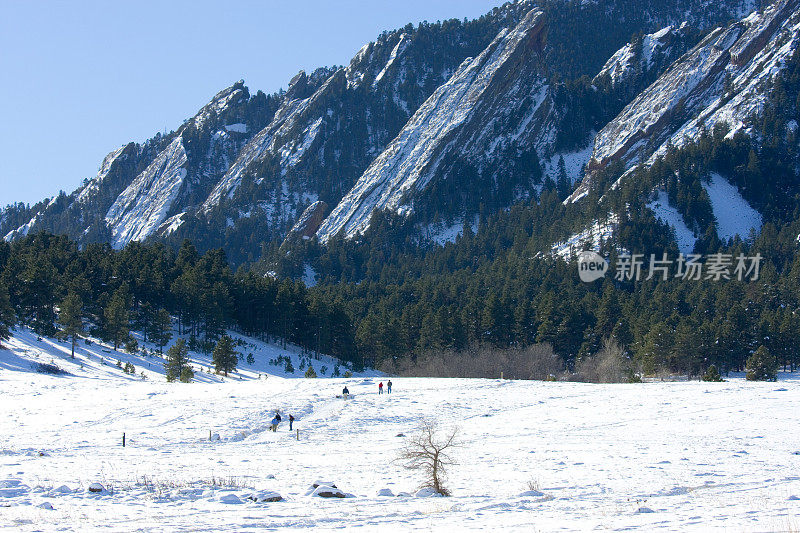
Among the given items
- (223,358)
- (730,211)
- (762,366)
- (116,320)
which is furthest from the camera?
(730,211)

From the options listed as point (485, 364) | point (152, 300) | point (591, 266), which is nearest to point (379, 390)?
point (485, 364)

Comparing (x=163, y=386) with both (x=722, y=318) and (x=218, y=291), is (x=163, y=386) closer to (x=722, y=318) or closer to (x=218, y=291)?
(x=218, y=291)

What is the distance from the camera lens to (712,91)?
609 feet

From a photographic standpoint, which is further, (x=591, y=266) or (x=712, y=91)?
(x=712, y=91)

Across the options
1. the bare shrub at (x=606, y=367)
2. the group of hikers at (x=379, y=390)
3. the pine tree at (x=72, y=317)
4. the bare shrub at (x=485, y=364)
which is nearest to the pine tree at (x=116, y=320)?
the pine tree at (x=72, y=317)

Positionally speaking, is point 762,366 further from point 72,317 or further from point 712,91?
point 712,91

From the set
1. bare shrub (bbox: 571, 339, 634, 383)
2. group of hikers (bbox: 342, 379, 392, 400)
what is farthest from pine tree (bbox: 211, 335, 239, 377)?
bare shrub (bbox: 571, 339, 634, 383)

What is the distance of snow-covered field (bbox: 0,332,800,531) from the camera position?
16.9 m

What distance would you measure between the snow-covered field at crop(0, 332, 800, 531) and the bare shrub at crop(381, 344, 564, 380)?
75.1 ft

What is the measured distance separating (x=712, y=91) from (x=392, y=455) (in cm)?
18654

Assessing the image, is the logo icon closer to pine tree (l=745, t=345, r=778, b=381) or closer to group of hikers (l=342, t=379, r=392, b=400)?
pine tree (l=745, t=345, r=778, b=381)

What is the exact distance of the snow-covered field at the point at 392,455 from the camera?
1694cm

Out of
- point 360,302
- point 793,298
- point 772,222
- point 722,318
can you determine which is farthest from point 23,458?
point 772,222

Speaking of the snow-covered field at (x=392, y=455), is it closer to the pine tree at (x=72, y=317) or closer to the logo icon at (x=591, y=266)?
the pine tree at (x=72, y=317)
